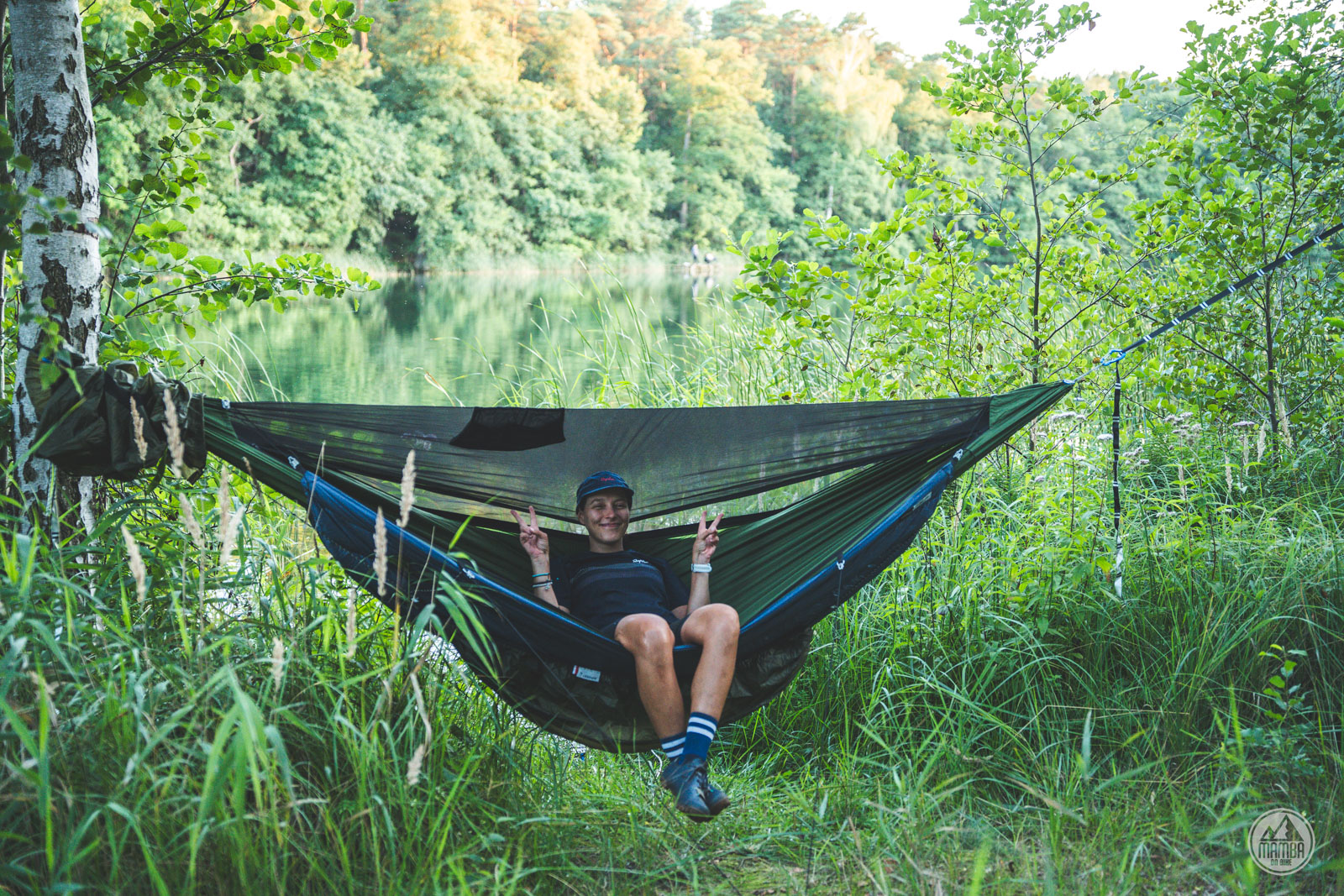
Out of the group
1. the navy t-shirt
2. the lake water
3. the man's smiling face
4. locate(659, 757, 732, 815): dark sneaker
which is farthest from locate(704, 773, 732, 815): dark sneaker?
the lake water

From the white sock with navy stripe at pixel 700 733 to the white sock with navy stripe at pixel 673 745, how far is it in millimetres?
23

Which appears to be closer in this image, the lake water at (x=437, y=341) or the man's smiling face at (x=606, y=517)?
the man's smiling face at (x=606, y=517)

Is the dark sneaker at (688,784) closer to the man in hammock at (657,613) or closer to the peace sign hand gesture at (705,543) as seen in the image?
the man in hammock at (657,613)

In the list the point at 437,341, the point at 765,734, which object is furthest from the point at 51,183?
the point at 437,341

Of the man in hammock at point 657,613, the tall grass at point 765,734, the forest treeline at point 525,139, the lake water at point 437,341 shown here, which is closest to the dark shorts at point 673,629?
the man in hammock at point 657,613

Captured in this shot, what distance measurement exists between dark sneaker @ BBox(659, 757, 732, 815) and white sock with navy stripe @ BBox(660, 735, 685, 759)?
2cm

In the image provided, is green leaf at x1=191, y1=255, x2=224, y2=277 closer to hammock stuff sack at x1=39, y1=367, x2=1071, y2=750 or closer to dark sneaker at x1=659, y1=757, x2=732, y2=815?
hammock stuff sack at x1=39, y1=367, x2=1071, y2=750

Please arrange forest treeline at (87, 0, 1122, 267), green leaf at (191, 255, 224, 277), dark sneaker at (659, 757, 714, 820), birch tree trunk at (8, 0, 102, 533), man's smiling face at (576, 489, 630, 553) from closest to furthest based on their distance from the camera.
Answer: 1. dark sneaker at (659, 757, 714, 820)
2. birch tree trunk at (8, 0, 102, 533)
3. green leaf at (191, 255, 224, 277)
4. man's smiling face at (576, 489, 630, 553)
5. forest treeline at (87, 0, 1122, 267)

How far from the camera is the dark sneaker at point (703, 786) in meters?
1.54

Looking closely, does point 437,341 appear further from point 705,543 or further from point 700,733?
point 700,733

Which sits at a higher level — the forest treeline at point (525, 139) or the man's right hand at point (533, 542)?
the forest treeline at point (525, 139)

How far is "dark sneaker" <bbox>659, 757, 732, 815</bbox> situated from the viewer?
1.54 m

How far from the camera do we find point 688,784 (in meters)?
1.58

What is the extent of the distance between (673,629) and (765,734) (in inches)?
14.7
